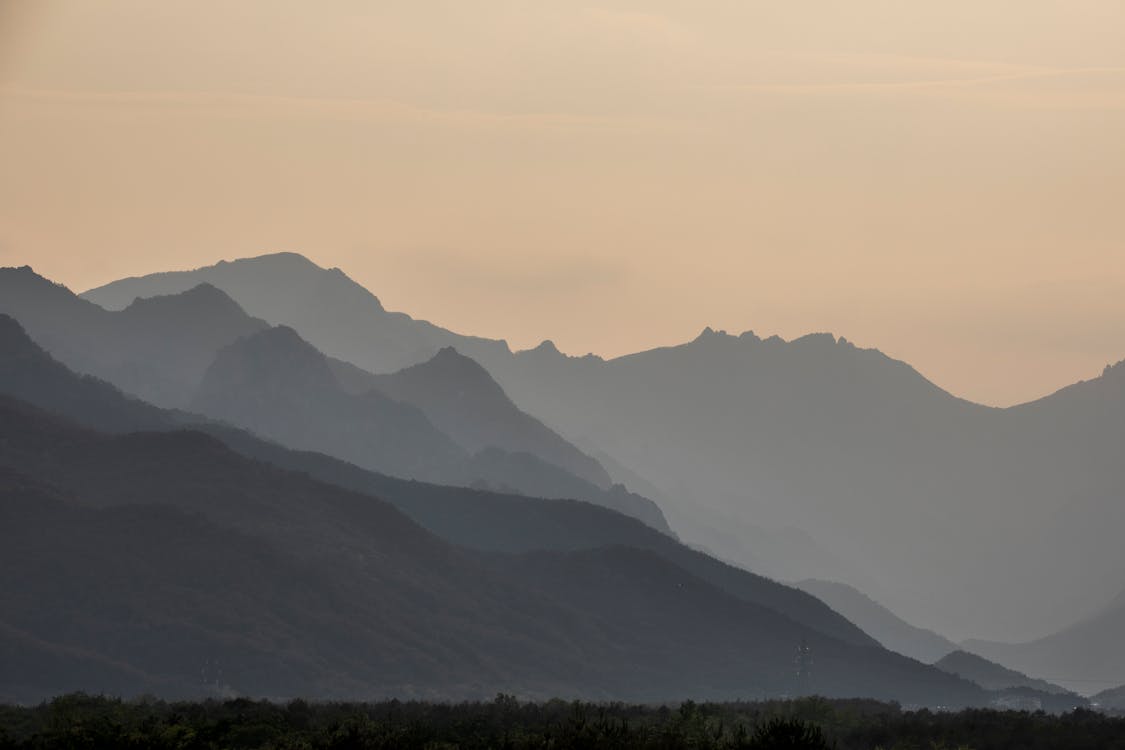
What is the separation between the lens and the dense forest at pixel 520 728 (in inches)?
2184

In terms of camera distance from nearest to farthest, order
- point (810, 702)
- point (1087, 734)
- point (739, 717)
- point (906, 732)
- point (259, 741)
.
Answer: point (259, 741), point (1087, 734), point (906, 732), point (739, 717), point (810, 702)

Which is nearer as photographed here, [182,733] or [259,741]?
[182,733]

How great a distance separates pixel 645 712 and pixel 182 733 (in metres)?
49.5

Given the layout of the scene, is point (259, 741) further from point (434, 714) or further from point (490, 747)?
point (434, 714)

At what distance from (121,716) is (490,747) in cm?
2671

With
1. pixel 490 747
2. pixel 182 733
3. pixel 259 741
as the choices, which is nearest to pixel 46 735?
pixel 182 733

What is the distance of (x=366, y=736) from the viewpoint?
59.7 m

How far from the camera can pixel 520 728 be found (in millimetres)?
74812

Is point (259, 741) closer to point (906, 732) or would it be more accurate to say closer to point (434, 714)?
point (434, 714)

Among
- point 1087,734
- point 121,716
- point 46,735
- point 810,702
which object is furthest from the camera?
point 810,702

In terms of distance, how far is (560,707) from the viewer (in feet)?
364

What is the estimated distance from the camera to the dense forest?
55469mm

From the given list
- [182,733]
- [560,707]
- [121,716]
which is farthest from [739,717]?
[182,733]

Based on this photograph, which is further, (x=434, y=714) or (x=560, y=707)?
(x=560, y=707)
